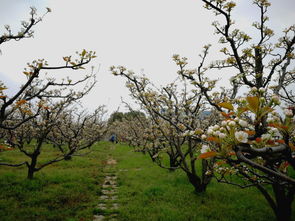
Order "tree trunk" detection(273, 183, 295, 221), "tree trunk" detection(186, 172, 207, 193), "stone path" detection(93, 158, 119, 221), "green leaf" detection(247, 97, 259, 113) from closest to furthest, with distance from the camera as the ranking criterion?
"green leaf" detection(247, 97, 259, 113) → "tree trunk" detection(273, 183, 295, 221) → "stone path" detection(93, 158, 119, 221) → "tree trunk" detection(186, 172, 207, 193)

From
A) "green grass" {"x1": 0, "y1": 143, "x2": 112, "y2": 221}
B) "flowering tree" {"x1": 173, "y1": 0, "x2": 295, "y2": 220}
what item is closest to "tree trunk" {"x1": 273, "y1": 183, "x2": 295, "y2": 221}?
"flowering tree" {"x1": 173, "y1": 0, "x2": 295, "y2": 220}

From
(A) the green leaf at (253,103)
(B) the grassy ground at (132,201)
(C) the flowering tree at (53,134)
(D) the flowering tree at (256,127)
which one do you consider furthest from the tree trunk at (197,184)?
(A) the green leaf at (253,103)

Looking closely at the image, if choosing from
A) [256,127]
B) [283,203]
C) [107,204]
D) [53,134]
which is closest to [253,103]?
[256,127]

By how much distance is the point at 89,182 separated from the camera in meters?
7.92

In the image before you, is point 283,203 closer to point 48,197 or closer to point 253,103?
point 253,103

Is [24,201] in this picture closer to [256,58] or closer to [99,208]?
[99,208]

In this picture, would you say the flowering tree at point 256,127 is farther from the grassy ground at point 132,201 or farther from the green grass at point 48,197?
the green grass at point 48,197

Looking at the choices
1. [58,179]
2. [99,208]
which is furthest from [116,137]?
[99,208]

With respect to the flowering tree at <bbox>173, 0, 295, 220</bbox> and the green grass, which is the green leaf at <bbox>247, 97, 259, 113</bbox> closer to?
the flowering tree at <bbox>173, 0, 295, 220</bbox>

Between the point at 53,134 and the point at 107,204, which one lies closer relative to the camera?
the point at 107,204

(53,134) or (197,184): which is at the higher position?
(53,134)

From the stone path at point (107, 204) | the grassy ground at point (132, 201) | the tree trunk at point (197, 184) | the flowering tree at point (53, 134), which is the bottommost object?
the stone path at point (107, 204)

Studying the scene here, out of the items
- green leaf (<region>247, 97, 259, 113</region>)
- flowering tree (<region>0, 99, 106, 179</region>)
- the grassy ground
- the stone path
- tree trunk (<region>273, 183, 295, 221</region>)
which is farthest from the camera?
flowering tree (<region>0, 99, 106, 179</region>)

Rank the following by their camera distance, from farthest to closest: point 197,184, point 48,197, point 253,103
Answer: point 197,184 < point 48,197 < point 253,103
